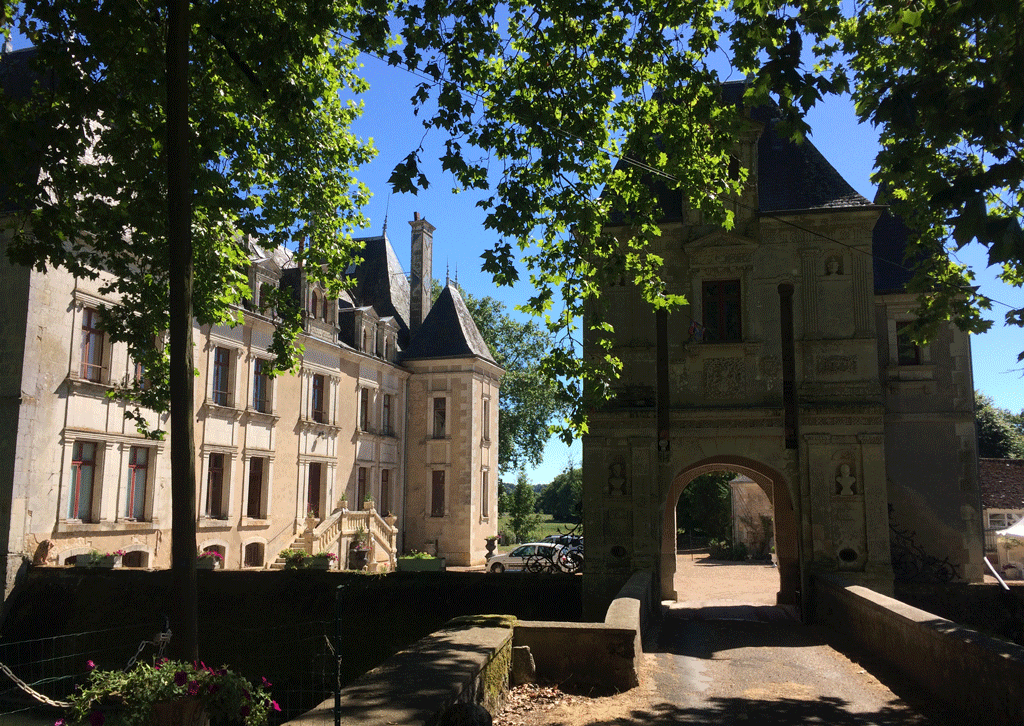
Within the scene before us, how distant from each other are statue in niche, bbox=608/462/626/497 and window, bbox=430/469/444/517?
21.5 m

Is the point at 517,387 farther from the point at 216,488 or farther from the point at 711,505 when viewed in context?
the point at 216,488

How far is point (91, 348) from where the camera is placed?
19641 mm

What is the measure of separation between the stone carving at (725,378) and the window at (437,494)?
22.2m

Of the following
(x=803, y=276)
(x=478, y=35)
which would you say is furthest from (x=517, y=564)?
(x=478, y=35)

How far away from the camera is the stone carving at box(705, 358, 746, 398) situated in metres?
14.7

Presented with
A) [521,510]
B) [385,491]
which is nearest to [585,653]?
[385,491]

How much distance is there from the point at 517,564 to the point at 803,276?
1659 centimetres

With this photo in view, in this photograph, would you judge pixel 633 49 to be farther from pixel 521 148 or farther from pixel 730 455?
pixel 730 455

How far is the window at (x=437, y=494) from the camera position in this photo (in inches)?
1389

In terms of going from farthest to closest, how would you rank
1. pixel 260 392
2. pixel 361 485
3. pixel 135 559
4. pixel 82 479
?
pixel 361 485 < pixel 260 392 < pixel 135 559 < pixel 82 479

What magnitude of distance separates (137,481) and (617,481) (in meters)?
13.2

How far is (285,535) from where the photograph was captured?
26.5m

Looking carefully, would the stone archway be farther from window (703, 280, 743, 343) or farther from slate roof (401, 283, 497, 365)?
slate roof (401, 283, 497, 365)

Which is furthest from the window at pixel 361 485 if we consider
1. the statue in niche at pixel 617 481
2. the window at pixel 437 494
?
the statue in niche at pixel 617 481
